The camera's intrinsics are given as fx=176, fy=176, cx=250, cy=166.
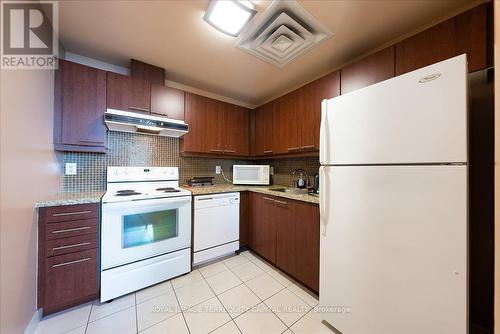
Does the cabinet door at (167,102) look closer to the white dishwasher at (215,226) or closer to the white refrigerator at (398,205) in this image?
the white dishwasher at (215,226)

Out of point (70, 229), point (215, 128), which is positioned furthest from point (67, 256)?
point (215, 128)

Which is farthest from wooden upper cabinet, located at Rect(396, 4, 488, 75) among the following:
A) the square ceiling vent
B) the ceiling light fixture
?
the ceiling light fixture

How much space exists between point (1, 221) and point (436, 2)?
2.93 metres

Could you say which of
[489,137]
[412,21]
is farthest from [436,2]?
[489,137]

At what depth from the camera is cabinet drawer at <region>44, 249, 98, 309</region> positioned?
1.29m

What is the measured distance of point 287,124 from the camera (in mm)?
2254

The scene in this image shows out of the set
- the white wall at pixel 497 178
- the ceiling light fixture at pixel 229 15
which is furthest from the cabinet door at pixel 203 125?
the white wall at pixel 497 178

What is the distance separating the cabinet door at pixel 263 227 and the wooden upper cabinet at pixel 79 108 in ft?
5.82

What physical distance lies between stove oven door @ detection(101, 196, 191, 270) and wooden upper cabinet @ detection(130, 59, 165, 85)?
1.37 metres

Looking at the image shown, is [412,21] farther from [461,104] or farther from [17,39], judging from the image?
[17,39]

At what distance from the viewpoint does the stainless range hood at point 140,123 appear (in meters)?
1.66

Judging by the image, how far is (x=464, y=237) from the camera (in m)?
0.78

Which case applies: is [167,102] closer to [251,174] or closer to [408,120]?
[251,174]

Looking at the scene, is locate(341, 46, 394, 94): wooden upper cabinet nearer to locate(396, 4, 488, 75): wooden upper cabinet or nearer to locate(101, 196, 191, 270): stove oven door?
locate(396, 4, 488, 75): wooden upper cabinet
